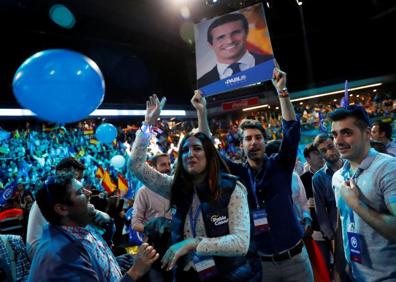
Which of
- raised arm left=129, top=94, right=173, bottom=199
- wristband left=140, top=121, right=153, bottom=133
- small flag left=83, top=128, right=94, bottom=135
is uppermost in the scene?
small flag left=83, top=128, right=94, bottom=135

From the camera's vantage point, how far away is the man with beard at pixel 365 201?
1.37 m

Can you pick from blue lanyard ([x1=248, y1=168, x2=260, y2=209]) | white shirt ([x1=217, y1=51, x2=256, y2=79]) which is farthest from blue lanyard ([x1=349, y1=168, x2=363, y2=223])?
white shirt ([x1=217, y1=51, x2=256, y2=79])

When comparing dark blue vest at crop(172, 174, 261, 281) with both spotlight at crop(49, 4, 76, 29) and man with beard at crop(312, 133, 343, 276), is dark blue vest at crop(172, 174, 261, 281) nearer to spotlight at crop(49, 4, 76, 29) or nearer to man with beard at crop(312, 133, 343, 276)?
man with beard at crop(312, 133, 343, 276)

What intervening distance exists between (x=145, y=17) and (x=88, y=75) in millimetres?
8206

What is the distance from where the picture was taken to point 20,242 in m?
2.27

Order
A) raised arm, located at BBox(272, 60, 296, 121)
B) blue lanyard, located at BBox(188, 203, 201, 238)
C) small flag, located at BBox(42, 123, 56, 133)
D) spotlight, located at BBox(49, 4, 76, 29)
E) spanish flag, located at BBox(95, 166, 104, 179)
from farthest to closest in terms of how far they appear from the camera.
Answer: small flag, located at BBox(42, 123, 56, 133) < spanish flag, located at BBox(95, 166, 104, 179) < spotlight, located at BBox(49, 4, 76, 29) < raised arm, located at BBox(272, 60, 296, 121) < blue lanyard, located at BBox(188, 203, 201, 238)

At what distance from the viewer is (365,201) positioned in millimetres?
1429

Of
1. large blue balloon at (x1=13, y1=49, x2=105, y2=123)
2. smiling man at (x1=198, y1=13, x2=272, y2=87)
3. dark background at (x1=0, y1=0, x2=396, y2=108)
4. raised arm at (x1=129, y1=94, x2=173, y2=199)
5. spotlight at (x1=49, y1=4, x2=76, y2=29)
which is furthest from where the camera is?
dark background at (x1=0, y1=0, x2=396, y2=108)

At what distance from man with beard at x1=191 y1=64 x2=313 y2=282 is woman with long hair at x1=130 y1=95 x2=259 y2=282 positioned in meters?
0.46

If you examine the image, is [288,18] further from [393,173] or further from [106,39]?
[393,173]

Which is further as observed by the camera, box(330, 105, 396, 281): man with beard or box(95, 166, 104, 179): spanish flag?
box(95, 166, 104, 179): spanish flag

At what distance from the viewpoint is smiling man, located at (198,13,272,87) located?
5258 millimetres

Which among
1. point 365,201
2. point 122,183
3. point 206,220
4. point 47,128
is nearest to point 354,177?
point 365,201

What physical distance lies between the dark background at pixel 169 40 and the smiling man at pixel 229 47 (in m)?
2.64
